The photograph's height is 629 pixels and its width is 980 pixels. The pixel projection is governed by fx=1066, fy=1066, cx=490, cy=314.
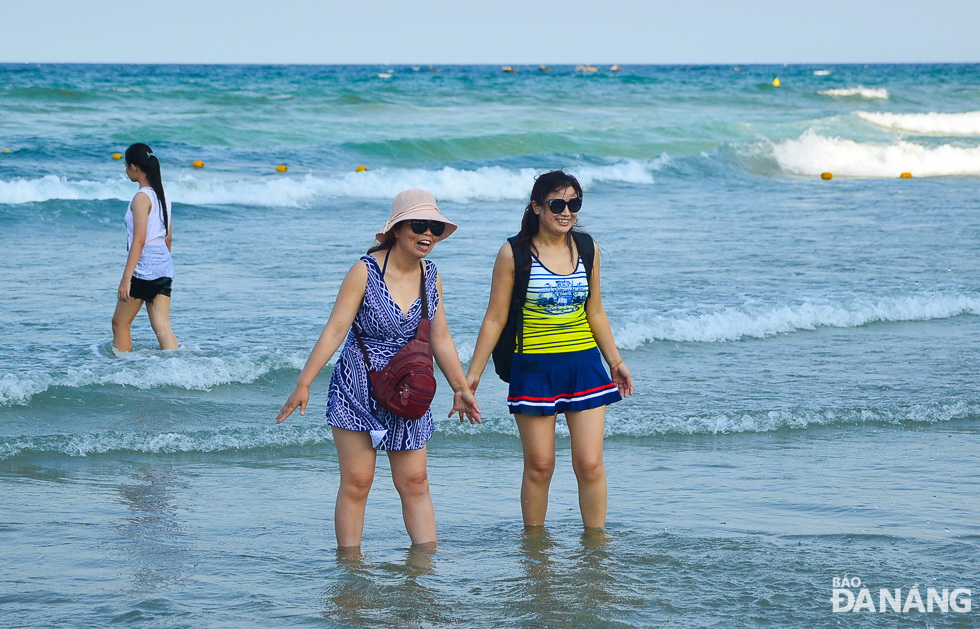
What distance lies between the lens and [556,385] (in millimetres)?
4559

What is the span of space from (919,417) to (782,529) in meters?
2.56

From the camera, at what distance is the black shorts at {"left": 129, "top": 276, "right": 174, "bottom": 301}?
7863 millimetres

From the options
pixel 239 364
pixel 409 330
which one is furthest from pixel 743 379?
pixel 409 330

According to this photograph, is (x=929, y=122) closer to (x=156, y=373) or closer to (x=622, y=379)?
(x=156, y=373)

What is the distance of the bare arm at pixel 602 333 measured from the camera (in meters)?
4.68

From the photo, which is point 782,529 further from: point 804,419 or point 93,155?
point 93,155

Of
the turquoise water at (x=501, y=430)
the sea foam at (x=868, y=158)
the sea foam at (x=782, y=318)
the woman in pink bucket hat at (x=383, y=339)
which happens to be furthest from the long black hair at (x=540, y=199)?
the sea foam at (x=868, y=158)

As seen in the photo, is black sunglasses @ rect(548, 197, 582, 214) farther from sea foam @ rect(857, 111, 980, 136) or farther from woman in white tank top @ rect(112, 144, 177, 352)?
sea foam @ rect(857, 111, 980, 136)

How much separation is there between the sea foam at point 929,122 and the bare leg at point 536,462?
115 feet

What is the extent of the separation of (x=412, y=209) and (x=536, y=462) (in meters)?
1.34

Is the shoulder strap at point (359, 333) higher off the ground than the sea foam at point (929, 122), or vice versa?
the sea foam at point (929, 122)

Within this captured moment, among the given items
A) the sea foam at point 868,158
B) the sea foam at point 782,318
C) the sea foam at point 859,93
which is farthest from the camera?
the sea foam at point 859,93

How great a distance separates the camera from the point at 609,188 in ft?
69.0

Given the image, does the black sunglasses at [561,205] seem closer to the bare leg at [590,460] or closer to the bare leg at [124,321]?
the bare leg at [590,460]
